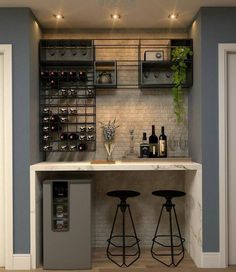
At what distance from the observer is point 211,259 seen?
3.36 meters

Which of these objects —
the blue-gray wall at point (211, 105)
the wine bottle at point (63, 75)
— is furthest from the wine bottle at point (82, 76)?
the blue-gray wall at point (211, 105)

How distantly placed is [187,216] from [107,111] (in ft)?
4.95

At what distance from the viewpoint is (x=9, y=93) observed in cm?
334

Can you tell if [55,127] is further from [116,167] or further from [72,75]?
[116,167]

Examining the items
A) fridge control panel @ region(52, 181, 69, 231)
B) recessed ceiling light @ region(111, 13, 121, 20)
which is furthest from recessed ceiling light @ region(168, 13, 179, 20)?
fridge control panel @ region(52, 181, 69, 231)

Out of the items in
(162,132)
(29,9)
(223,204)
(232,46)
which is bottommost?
(223,204)

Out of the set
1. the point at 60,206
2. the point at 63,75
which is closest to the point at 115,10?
the point at 63,75

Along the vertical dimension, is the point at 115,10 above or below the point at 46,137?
above

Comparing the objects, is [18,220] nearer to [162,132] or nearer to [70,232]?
[70,232]

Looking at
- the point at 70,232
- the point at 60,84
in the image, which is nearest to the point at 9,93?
the point at 60,84

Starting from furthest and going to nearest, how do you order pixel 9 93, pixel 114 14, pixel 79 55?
pixel 79 55
pixel 114 14
pixel 9 93

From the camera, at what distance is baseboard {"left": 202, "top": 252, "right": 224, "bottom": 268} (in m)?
3.36

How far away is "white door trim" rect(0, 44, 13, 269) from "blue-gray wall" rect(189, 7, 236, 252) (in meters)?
1.85

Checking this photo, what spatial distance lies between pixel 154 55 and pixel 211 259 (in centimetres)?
221
